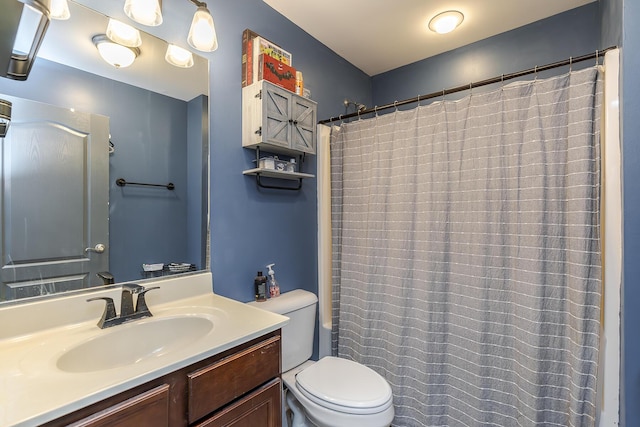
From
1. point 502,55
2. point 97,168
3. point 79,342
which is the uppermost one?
point 502,55

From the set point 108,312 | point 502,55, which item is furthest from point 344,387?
point 502,55

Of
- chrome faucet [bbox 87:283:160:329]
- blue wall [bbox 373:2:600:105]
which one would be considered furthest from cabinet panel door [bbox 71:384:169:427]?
blue wall [bbox 373:2:600:105]

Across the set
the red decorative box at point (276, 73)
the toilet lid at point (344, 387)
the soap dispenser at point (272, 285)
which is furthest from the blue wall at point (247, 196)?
the toilet lid at point (344, 387)

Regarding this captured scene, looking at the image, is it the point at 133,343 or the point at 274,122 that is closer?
the point at 133,343

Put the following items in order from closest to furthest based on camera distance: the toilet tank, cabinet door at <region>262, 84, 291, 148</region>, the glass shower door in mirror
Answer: the glass shower door in mirror, cabinet door at <region>262, 84, 291, 148</region>, the toilet tank

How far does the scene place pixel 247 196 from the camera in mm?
1603

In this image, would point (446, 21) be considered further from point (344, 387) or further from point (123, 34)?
point (344, 387)

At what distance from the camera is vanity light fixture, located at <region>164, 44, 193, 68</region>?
133cm

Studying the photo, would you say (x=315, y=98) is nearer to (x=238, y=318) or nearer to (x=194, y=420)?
(x=238, y=318)

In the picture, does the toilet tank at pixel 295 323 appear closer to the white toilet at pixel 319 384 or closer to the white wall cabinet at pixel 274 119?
the white toilet at pixel 319 384

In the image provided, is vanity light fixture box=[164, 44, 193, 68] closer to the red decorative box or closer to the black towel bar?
the red decorative box

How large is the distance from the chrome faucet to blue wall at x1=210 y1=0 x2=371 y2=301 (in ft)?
1.19

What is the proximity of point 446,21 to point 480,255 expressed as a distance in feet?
4.71

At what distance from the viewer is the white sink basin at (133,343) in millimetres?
913
